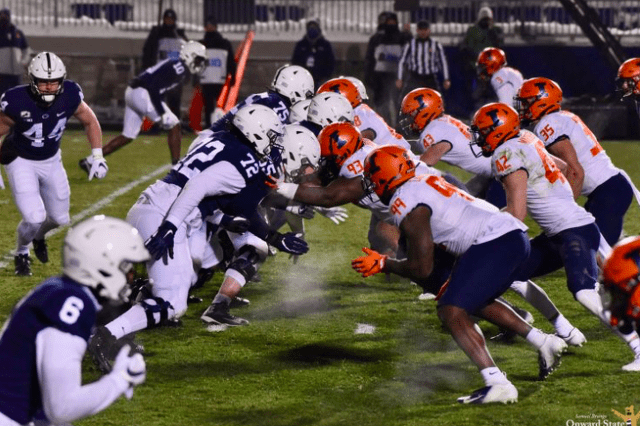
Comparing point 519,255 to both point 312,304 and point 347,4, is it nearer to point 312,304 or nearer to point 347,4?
point 312,304

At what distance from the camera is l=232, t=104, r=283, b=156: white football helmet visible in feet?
20.9

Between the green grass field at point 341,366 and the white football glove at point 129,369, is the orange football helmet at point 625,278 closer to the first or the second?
the white football glove at point 129,369

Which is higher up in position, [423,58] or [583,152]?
[583,152]

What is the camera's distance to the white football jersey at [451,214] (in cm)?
544

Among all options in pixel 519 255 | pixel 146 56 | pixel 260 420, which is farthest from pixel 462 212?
pixel 146 56

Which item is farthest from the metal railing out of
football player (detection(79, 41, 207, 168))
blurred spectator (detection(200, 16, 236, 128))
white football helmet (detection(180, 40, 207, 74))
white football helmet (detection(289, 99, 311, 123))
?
white football helmet (detection(289, 99, 311, 123))

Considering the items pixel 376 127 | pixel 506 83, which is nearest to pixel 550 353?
pixel 376 127

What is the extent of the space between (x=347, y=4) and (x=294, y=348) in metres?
→ 14.1

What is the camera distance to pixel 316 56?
56.2 ft

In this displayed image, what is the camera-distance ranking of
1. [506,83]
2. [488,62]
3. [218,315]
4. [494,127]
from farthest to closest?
[506,83] < [488,62] < [218,315] < [494,127]

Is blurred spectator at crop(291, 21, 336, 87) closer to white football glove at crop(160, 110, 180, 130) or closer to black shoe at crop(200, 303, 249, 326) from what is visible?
white football glove at crop(160, 110, 180, 130)

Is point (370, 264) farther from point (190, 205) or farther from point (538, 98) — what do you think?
point (538, 98)

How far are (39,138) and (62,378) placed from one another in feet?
15.1

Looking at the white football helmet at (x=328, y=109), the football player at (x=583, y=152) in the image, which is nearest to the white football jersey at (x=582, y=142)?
the football player at (x=583, y=152)
